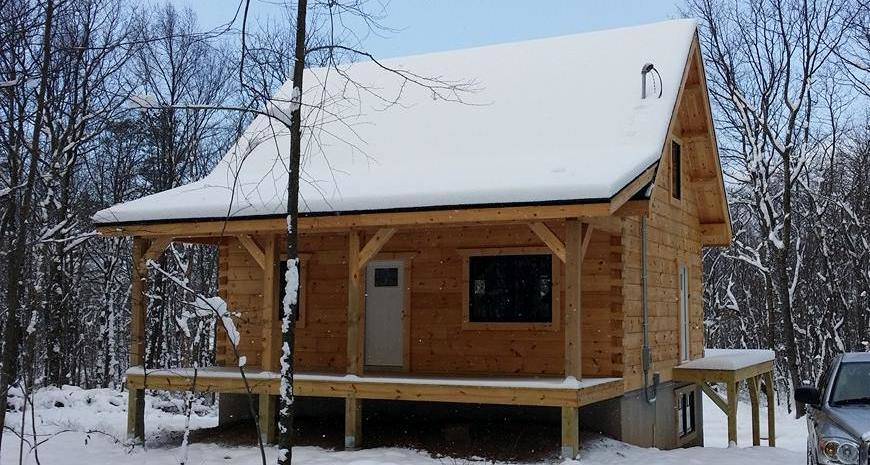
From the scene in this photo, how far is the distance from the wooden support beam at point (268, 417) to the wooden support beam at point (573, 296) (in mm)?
4503

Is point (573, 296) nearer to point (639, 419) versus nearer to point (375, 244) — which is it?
point (375, 244)

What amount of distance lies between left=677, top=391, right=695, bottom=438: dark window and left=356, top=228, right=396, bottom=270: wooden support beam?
7.51 metres

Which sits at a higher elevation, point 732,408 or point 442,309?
point 442,309

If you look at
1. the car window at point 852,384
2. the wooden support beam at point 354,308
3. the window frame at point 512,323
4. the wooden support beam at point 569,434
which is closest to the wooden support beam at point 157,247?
the wooden support beam at point 354,308

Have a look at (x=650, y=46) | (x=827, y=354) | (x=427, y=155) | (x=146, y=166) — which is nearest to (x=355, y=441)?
(x=427, y=155)

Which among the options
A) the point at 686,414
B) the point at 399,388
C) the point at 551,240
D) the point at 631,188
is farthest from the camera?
the point at 686,414

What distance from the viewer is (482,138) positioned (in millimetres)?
14672

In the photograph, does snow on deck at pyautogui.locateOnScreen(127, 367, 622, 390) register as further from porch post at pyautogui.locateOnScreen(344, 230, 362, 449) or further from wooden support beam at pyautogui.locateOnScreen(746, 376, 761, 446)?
wooden support beam at pyautogui.locateOnScreen(746, 376, 761, 446)

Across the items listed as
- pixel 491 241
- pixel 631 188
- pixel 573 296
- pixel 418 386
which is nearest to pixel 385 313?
pixel 491 241

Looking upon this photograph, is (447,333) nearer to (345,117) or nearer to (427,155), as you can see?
(427,155)

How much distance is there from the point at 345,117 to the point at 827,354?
866 inches

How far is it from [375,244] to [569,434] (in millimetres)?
3668

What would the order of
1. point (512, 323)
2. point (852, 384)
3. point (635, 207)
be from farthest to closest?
1. point (512, 323)
2. point (635, 207)
3. point (852, 384)

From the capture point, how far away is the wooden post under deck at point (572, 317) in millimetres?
10781
